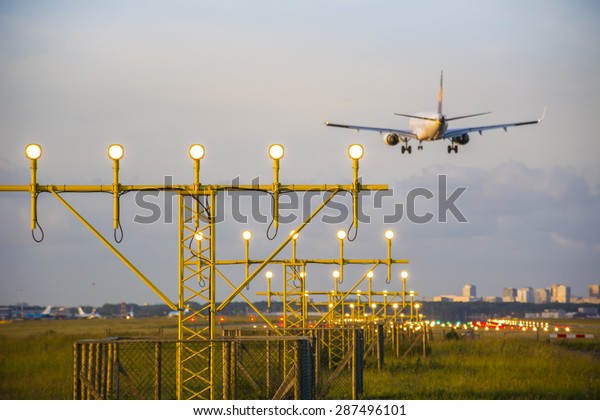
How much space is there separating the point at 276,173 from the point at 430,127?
6696cm

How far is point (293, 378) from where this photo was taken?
20.6 metres

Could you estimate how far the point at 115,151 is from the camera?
2217 centimetres

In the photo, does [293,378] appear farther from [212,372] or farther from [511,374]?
[511,374]

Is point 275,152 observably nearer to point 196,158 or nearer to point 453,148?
point 196,158

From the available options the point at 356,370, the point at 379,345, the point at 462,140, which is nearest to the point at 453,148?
the point at 462,140

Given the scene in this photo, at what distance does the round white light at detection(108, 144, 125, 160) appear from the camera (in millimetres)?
22175

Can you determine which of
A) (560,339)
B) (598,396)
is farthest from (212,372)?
(560,339)

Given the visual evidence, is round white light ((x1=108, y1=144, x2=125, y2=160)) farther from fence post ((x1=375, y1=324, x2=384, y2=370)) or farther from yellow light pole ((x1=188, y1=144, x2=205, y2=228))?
fence post ((x1=375, y1=324, x2=384, y2=370))

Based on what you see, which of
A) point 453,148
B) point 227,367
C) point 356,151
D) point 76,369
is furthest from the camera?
point 453,148

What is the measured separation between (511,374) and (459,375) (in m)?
1.89

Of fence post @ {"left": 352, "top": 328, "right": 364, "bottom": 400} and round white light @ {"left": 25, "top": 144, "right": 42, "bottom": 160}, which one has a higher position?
round white light @ {"left": 25, "top": 144, "right": 42, "bottom": 160}

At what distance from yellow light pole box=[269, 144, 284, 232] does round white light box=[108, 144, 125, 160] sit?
3.07 m

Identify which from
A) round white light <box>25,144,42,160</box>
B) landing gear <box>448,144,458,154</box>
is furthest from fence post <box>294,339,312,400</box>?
landing gear <box>448,144,458,154</box>

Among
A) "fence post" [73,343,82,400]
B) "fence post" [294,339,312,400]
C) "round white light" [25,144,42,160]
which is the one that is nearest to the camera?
"fence post" [73,343,82,400]
